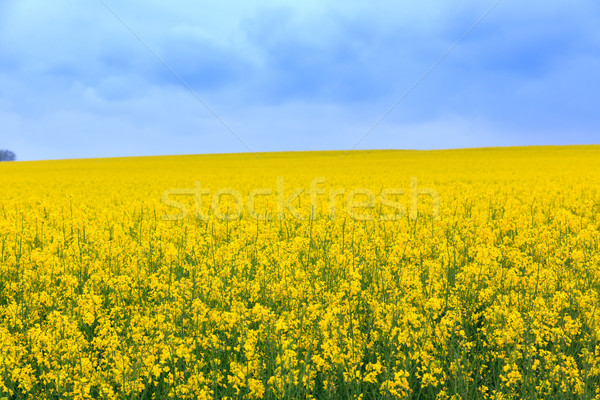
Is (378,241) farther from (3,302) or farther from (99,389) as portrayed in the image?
(3,302)

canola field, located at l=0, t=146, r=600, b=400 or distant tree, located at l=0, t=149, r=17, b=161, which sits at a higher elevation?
distant tree, located at l=0, t=149, r=17, b=161

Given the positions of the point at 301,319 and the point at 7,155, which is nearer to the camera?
the point at 301,319

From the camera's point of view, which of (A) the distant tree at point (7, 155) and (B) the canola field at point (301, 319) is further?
(A) the distant tree at point (7, 155)

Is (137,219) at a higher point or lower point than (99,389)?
higher

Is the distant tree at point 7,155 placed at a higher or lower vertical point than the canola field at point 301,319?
higher

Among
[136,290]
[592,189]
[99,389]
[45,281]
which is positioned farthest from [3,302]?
[592,189]

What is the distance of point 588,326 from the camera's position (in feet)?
13.8

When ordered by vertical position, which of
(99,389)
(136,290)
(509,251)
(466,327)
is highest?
(509,251)

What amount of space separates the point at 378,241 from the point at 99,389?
425 cm

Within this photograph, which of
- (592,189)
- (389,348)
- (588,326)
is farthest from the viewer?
(592,189)

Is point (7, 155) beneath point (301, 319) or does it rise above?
above

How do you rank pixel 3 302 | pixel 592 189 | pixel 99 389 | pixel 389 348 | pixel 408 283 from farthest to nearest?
pixel 592 189 → pixel 3 302 → pixel 408 283 → pixel 389 348 → pixel 99 389

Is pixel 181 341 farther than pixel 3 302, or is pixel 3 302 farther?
pixel 3 302

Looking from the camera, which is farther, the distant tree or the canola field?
the distant tree
